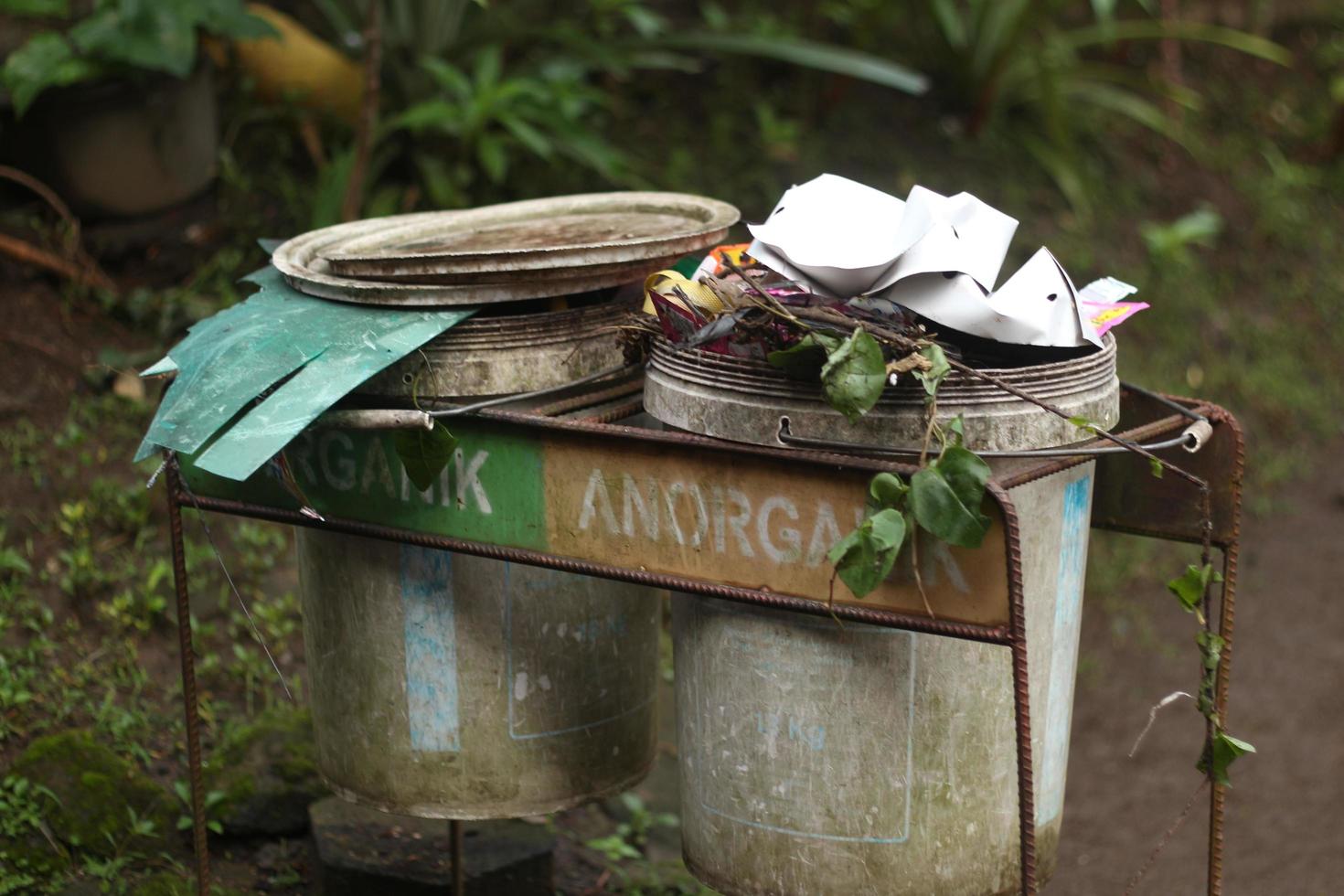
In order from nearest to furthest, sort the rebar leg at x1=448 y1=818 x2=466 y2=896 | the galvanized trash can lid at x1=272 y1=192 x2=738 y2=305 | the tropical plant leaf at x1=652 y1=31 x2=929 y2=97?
the galvanized trash can lid at x1=272 y1=192 x2=738 y2=305
the rebar leg at x1=448 y1=818 x2=466 y2=896
the tropical plant leaf at x1=652 y1=31 x2=929 y2=97

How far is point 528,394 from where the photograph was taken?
77.7 inches

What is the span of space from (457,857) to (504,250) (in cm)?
119

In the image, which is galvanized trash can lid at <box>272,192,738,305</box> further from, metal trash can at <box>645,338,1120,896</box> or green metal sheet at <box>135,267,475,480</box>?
metal trash can at <box>645,338,1120,896</box>

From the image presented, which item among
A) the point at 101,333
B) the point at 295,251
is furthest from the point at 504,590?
the point at 101,333

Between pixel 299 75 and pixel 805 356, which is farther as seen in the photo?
pixel 299 75

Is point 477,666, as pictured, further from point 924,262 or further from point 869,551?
point 924,262

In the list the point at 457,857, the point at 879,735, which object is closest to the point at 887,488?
the point at 879,735

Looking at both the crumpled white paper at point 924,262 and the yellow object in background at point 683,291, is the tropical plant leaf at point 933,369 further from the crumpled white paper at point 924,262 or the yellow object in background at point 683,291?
the yellow object in background at point 683,291

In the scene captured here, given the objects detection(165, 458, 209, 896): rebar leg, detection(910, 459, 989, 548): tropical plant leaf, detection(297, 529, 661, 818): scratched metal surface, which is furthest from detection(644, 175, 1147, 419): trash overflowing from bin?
detection(165, 458, 209, 896): rebar leg

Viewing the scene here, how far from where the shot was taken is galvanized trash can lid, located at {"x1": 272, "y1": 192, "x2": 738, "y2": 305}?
1941 millimetres

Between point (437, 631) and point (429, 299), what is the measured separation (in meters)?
0.49

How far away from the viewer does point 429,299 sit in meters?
1.96

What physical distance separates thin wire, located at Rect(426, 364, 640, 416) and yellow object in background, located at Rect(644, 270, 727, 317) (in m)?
0.11

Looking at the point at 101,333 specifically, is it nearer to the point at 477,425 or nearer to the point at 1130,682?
the point at 477,425
